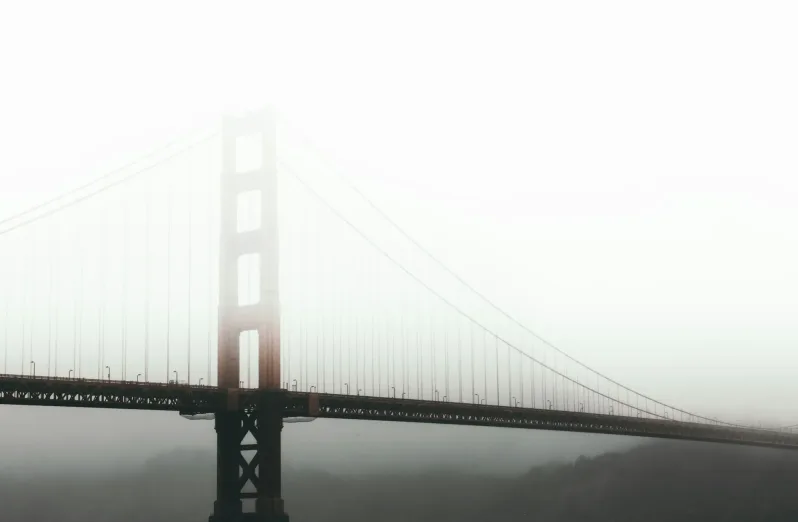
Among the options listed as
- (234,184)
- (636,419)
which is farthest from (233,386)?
(636,419)

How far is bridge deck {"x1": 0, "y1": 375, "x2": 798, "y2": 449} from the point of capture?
55.2 meters

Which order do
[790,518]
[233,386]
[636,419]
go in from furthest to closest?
[790,518]
[636,419]
[233,386]

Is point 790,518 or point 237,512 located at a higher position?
point 237,512

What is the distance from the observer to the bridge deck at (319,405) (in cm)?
5516

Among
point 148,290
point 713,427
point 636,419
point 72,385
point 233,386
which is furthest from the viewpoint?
point 713,427

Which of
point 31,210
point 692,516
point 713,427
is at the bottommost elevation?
point 692,516

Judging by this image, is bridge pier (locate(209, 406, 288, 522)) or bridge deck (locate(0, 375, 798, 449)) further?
bridge pier (locate(209, 406, 288, 522))

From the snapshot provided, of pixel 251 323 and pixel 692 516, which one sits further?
pixel 692 516

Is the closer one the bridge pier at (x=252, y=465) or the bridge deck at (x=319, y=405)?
the bridge deck at (x=319, y=405)

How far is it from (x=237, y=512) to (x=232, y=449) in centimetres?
321

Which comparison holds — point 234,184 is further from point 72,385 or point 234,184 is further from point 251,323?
point 72,385

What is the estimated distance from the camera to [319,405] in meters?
65.6

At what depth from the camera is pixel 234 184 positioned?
6706cm

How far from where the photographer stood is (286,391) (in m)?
62.8
